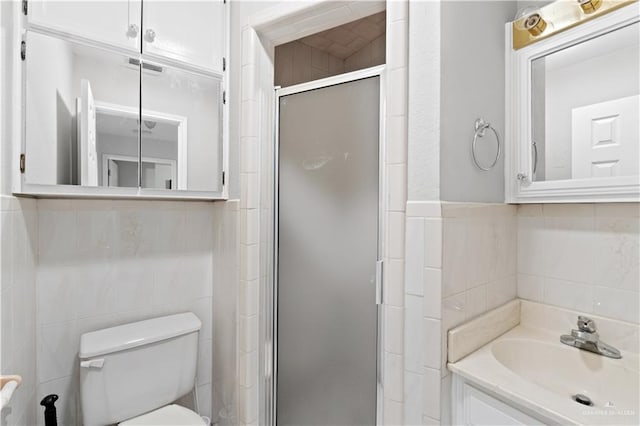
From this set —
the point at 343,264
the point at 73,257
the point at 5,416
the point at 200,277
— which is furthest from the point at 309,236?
the point at 5,416

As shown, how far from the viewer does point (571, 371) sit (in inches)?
47.6

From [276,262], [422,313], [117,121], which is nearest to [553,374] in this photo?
[422,313]

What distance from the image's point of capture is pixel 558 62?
1292 mm

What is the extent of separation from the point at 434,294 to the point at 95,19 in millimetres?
1559

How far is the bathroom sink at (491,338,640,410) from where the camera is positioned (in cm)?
110

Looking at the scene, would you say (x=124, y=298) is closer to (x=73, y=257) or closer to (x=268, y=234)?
(x=73, y=257)

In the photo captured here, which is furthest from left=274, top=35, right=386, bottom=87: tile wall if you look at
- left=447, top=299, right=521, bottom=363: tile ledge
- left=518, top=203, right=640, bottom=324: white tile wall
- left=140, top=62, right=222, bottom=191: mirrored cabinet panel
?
left=447, top=299, right=521, bottom=363: tile ledge

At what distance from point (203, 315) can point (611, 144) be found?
192cm

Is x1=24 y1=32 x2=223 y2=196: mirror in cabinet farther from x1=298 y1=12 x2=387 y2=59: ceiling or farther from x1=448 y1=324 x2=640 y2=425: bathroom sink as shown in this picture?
x1=448 y1=324 x2=640 y2=425: bathroom sink

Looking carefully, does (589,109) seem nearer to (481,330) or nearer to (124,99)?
(481,330)

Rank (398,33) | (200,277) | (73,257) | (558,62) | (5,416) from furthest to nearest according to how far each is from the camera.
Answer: (200,277), (73,257), (558,62), (398,33), (5,416)

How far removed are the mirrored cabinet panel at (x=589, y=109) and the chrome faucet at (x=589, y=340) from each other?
1.74 feet

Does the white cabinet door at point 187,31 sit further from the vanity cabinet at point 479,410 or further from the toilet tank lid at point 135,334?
the vanity cabinet at point 479,410

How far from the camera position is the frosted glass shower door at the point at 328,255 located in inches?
52.1
